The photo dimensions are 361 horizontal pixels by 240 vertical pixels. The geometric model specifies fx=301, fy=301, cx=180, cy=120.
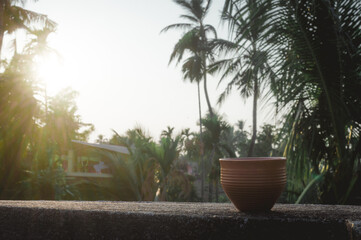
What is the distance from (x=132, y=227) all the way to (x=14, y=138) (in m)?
10.6

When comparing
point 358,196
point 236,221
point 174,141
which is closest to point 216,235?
point 236,221

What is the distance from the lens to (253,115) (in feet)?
55.3

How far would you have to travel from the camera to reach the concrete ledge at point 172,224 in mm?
743

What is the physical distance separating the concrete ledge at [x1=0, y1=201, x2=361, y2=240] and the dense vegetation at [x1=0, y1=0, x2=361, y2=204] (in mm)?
2541

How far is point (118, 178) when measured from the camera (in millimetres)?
10984

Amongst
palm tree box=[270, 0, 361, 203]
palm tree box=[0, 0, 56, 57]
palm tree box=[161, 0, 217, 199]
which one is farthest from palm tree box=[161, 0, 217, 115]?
palm tree box=[270, 0, 361, 203]


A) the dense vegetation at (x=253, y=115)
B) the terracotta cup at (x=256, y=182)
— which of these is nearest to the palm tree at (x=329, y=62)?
the dense vegetation at (x=253, y=115)

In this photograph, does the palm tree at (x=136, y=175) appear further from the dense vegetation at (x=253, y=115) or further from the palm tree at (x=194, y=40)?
the palm tree at (x=194, y=40)

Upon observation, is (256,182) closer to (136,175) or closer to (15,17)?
(136,175)

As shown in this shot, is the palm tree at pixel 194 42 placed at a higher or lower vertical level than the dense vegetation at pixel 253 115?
higher

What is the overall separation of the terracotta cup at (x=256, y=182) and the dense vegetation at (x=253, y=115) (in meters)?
Answer: 2.35

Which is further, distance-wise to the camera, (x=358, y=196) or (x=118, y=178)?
(x=118, y=178)

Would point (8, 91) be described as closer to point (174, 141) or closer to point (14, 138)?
point (14, 138)

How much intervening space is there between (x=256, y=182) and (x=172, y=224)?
0.31m
